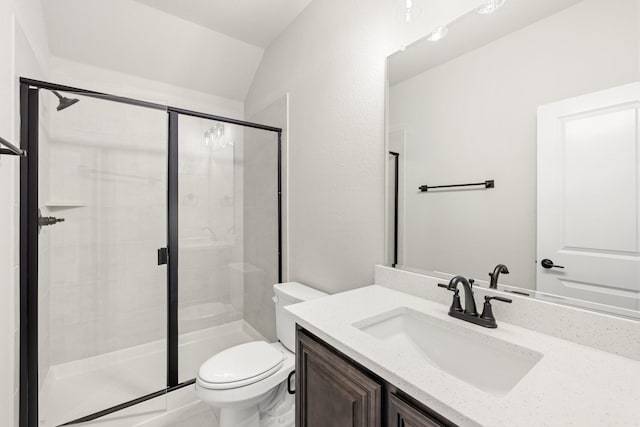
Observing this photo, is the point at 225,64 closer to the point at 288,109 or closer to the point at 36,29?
the point at 288,109

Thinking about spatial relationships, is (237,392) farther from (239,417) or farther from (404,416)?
(404,416)

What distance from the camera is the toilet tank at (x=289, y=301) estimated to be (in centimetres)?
164

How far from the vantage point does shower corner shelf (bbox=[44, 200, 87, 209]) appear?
1.54 m

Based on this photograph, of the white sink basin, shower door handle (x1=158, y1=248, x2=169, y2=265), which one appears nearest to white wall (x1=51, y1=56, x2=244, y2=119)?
shower door handle (x1=158, y1=248, x2=169, y2=265)

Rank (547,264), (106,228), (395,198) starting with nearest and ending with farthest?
(547,264)
(395,198)
(106,228)

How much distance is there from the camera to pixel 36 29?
1590 millimetres

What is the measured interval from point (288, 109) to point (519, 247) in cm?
172

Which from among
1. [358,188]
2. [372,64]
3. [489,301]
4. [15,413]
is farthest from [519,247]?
[15,413]

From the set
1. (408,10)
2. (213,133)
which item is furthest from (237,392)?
(408,10)

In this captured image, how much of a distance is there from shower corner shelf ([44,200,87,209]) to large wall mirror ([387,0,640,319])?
73.2 inches

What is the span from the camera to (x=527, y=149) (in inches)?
37.0

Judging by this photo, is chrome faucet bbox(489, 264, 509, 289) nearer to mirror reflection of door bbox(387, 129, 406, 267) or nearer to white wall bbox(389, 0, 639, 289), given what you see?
white wall bbox(389, 0, 639, 289)

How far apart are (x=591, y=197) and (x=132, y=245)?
7.77 feet

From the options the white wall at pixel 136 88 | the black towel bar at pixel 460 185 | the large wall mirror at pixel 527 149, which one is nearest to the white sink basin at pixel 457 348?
the large wall mirror at pixel 527 149
